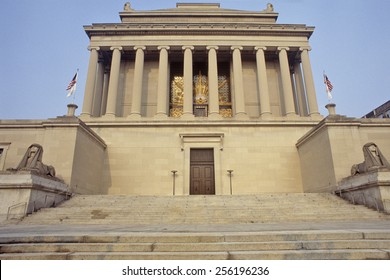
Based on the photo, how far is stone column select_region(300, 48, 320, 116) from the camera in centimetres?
2552

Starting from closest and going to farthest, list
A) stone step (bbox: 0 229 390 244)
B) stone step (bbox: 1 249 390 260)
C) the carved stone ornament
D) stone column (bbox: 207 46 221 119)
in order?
stone step (bbox: 1 249 390 260) < stone step (bbox: 0 229 390 244) < stone column (bbox: 207 46 221 119) < the carved stone ornament

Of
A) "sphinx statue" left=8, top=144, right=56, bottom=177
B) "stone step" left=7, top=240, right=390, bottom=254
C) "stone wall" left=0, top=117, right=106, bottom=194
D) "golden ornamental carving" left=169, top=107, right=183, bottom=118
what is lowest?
"stone step" left=7, top=240, right=390, bottom=254

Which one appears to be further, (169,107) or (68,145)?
(169,107)

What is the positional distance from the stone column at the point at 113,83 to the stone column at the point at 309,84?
20249mm

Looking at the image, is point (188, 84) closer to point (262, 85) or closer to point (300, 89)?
point (262, 85)

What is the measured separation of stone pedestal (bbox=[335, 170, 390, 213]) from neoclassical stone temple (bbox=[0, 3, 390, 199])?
5.91ft

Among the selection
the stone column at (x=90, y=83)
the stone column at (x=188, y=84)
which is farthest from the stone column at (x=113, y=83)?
the stone column at (x=188, y=84)

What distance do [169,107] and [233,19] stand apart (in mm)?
15057

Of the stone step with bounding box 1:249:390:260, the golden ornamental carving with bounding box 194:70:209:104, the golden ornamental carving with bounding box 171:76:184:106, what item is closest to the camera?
the stone step with bounding box 1:249:390:260

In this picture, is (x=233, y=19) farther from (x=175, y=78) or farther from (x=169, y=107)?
(x=169, y=107)

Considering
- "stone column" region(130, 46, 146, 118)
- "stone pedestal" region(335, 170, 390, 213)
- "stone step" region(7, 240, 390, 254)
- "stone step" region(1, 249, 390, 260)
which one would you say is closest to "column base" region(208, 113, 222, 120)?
"stone column" region(130, 46, 146, 118)

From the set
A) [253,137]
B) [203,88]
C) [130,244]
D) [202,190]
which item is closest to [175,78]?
[203,88]

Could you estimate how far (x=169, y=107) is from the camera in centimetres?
2869

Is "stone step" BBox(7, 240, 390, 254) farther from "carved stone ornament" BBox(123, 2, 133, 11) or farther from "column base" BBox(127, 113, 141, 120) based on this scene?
"carved stone ornament" BBox(123, 2, 133, 11)
